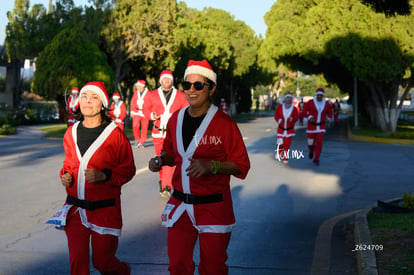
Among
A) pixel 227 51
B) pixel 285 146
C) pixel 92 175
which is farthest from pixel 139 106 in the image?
pixel 227 51

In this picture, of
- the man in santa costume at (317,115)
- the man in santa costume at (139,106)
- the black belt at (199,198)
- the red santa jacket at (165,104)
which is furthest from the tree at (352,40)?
the black belt at (199,198)

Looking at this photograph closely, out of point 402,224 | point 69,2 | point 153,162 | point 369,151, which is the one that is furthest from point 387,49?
point 153,162

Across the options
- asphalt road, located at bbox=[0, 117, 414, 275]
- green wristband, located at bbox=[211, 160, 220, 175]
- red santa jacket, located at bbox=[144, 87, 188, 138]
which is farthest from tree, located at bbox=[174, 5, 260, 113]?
green wristband, located at bbox=[211, 160, 220, 175]

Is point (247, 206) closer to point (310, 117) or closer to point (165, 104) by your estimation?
point (165, 104)

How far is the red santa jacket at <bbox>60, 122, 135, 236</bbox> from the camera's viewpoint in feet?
14.3

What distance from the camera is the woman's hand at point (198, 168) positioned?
381 cm

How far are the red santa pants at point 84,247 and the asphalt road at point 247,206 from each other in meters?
1.38

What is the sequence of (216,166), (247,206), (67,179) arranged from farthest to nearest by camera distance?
1. (247,206)
2. (67,179)
3. (216,166)

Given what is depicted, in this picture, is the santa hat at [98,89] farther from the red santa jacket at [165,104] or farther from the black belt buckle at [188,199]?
the red santa jacket at [165,104]

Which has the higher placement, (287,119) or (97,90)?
(97,90)

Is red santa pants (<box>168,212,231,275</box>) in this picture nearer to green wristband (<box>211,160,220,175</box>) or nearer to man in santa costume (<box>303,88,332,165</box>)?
green wristband (<box>211,160,220,175</box>)

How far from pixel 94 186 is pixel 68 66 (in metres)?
24.1

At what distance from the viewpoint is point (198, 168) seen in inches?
150

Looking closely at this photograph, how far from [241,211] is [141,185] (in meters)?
2.95
